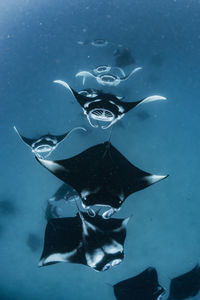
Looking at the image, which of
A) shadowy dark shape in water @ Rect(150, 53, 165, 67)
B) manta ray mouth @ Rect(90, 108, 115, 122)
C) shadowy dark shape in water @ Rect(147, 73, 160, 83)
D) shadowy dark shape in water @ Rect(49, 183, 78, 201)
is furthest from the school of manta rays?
shadowy dark shape in water @ Rect(150, 53, 165, 67)

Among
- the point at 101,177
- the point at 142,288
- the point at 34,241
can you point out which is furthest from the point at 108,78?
the point at 34,241

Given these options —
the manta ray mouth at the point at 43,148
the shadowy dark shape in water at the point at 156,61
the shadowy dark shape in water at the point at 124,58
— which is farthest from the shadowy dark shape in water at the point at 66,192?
the shadowy dark shape in water at the point at 156,61

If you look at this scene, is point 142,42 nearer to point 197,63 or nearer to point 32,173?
point 197,63

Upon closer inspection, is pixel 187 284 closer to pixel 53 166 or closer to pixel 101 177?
pixel 101 177

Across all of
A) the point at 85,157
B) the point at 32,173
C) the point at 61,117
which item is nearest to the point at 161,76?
the point at 61,117

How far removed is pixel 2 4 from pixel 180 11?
20653 millimetres

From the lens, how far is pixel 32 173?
15984mm

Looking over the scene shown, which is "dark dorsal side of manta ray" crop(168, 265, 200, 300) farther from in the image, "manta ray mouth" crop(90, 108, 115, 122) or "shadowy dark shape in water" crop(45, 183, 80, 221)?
"manta ray mouth" crop(90, 108, 115, 122)

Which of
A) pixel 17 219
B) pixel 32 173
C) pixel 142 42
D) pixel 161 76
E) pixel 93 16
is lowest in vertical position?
pixel 17 219

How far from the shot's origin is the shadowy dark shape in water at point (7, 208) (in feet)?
49.9

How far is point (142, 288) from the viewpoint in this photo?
5945mm

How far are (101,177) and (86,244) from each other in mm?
1225

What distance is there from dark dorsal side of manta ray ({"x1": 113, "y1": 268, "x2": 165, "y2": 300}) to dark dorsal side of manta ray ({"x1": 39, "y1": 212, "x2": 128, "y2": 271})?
2.58 metres

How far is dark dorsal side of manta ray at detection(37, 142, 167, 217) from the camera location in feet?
11.4
